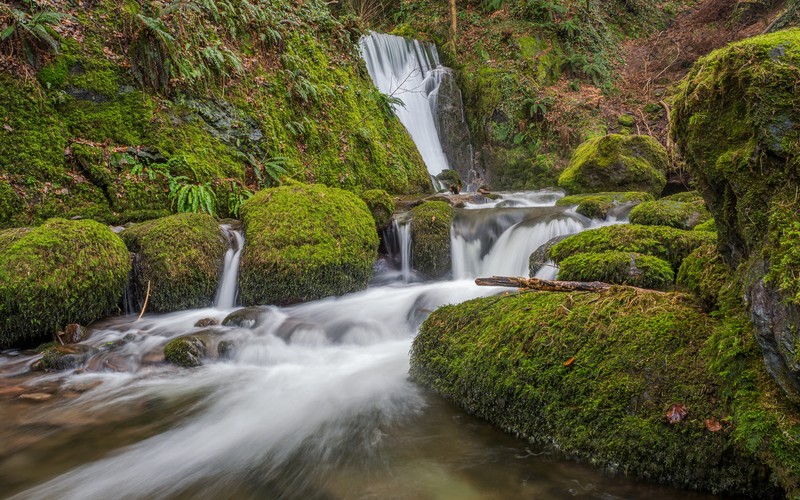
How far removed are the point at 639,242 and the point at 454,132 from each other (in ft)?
38.2

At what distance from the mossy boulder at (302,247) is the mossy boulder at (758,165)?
4.66 m

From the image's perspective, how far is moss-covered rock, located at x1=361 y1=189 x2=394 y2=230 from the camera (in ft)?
25.4

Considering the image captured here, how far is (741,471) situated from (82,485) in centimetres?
366

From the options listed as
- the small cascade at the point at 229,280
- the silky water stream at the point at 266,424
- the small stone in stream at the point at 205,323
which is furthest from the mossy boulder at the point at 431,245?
the small stone in stream at the point at 205,323

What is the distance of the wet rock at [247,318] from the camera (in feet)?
17.3

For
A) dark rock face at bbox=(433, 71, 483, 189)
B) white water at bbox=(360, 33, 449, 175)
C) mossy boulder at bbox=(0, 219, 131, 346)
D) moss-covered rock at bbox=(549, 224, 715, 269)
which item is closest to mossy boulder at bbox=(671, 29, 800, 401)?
moss-covered rock at bbox=(549, 224, 715, 269)

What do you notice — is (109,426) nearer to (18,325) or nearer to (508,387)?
(18,325)

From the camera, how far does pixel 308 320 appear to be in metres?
5.47

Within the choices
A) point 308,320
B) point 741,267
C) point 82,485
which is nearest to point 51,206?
point 308,320

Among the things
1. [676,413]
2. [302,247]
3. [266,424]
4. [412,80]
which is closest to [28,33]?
[302,247]

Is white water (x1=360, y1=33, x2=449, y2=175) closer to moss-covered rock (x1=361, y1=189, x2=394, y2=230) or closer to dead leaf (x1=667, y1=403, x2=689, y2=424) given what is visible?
moss-covered rock (x1=361, y1=189, x2=394, y2=230)

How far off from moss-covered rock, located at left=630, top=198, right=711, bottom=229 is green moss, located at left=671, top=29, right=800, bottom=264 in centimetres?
350

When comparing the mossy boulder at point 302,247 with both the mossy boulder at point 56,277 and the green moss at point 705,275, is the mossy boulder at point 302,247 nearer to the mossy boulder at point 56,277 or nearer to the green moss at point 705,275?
the mossy boulder at point 56,277

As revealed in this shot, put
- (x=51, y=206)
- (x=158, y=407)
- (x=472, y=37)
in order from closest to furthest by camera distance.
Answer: (x=158, y=407), (x=51, y=206), (x=472, y=37)
